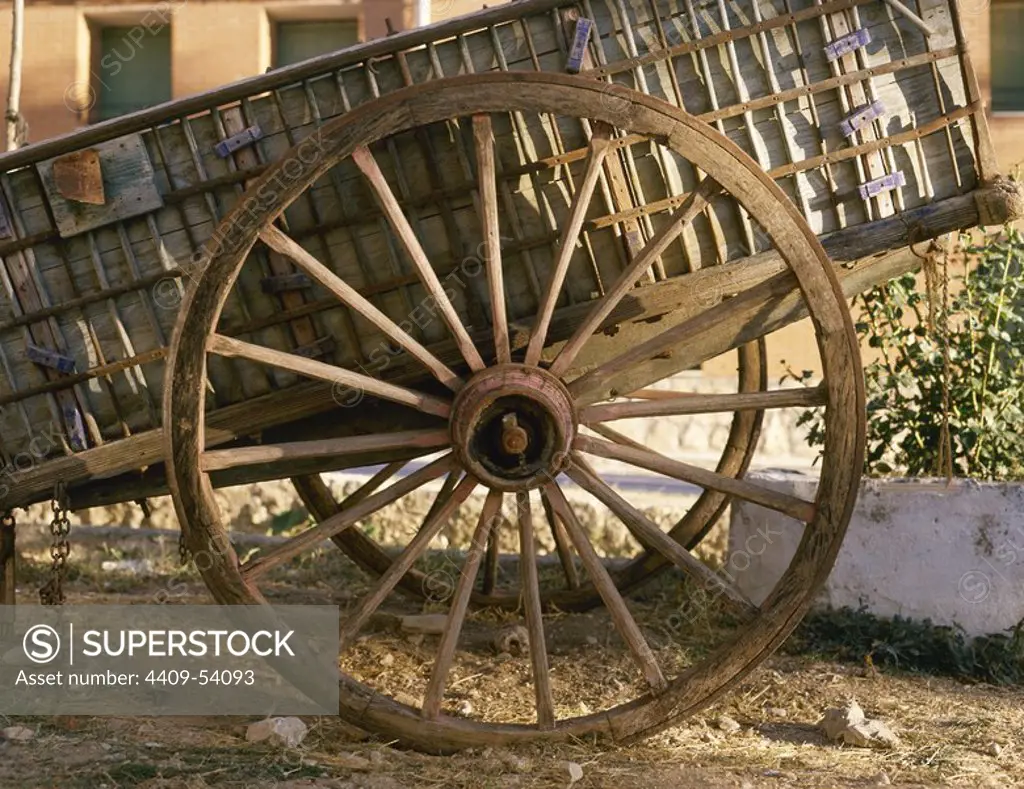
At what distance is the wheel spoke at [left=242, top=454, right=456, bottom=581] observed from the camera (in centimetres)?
336

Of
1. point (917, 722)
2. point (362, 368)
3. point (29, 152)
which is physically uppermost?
point (29, 152)

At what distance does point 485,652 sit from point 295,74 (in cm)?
232

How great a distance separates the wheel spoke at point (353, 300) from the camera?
3301mm

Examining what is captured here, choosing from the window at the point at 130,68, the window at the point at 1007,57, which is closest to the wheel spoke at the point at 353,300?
the window at the point at 130,68

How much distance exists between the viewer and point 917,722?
3.83 metres

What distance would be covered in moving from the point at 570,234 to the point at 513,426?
57 centimetres

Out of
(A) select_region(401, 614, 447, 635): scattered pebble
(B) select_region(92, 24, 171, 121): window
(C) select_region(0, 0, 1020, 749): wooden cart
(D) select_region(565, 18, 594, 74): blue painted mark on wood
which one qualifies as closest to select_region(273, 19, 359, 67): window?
(B) select_region(92, 24, 171, 121): window

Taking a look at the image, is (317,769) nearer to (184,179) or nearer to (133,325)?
(133,325)

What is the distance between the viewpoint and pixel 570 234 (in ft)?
10.9

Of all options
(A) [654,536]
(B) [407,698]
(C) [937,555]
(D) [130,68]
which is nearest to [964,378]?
(C) [937,555]

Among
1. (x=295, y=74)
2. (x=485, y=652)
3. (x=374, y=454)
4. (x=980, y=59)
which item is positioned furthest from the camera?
(x=980, y=59)

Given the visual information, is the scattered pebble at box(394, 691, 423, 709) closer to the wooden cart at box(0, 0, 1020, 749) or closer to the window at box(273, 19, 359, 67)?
the wooden cart at box(0, 0, 1020, 749)

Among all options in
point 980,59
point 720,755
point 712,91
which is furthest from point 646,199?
point 980,59

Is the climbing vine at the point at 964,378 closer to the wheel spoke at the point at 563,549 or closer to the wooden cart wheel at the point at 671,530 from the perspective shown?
the wooden cart wheel at the point at 671,530
